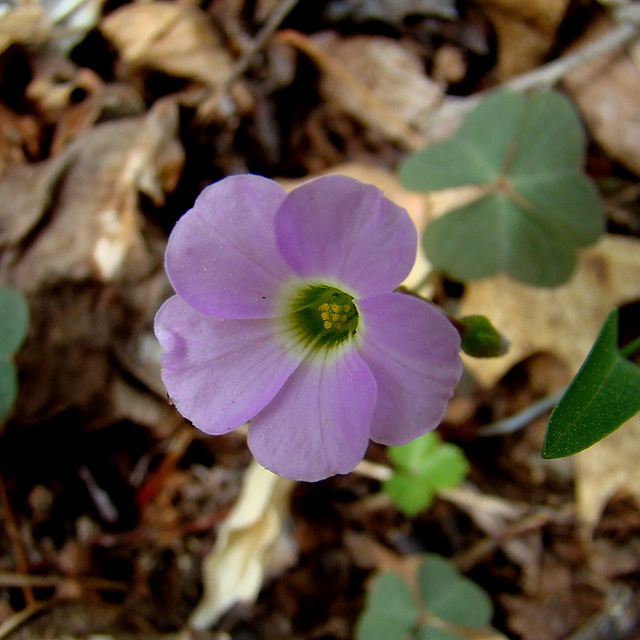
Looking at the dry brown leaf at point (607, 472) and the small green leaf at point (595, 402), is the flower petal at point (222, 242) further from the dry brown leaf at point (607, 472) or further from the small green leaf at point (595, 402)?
the dry brown leaf at point (607, 472)

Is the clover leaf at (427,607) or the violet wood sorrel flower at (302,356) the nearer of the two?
the violet wood sorrel flower at (302,356)

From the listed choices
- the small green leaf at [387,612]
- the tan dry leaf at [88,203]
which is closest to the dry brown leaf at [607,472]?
the small green leaf at [387,612]

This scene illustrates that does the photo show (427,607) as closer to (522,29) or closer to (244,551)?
(244,551)

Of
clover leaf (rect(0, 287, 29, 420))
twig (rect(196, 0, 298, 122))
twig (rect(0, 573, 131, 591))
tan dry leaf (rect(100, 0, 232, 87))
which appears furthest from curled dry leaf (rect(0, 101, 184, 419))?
twig (rect(0, 573, 131, 591))

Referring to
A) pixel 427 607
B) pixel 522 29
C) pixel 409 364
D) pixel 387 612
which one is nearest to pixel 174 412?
pixel 387 612

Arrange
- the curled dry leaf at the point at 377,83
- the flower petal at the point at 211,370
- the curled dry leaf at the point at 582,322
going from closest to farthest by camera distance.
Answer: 1. the flower petal at the point at 211,370
2. the curled dry leaf at the point at 582,322
3. the curled dry leaf at the point at 377,83

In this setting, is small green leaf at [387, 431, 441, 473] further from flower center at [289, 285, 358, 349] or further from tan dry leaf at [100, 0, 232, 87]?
tan dry leaf at [100, 0, 232, 87]

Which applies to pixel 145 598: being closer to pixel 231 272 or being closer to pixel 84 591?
pixel 84 591
